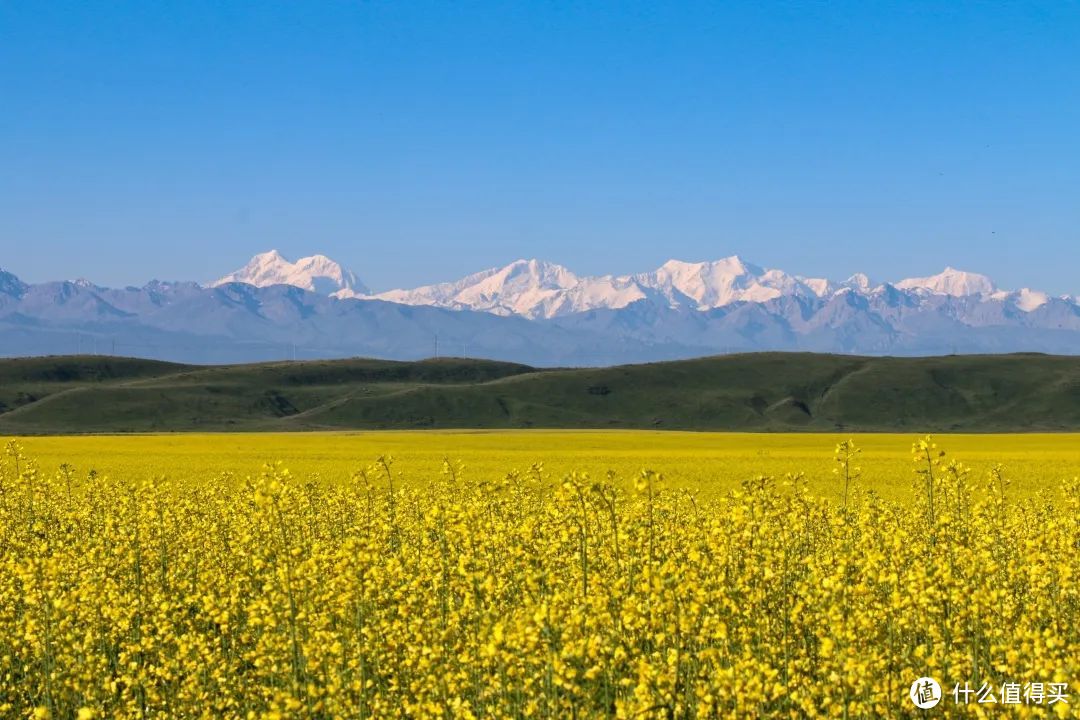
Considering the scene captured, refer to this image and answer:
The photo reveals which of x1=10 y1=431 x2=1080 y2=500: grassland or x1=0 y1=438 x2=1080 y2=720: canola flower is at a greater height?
x1=0 y1=438 x2=1080 y2=720: canola flower

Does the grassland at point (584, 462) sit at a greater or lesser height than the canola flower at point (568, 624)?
lesser

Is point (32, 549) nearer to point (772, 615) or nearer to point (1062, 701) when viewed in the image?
point (772, 615)

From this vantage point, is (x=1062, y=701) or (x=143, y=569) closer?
(x=1062, y=701)

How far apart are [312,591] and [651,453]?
63663mm

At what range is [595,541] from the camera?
16.8m

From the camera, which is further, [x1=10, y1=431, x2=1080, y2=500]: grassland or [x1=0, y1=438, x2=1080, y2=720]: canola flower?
[x1=10, y1=431, x2=1080, y2=500]: grassland

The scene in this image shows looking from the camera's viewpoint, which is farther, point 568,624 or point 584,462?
point 584,462

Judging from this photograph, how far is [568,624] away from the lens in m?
9.06

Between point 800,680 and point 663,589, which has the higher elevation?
point 663,589

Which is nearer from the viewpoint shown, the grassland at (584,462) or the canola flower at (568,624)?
the canola flower at (568,624)

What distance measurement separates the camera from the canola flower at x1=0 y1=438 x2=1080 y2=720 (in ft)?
31.3

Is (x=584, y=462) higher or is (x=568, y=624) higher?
(x=568, y=624)

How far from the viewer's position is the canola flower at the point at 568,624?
9.53m

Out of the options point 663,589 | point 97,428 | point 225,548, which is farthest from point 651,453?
point 97,428
